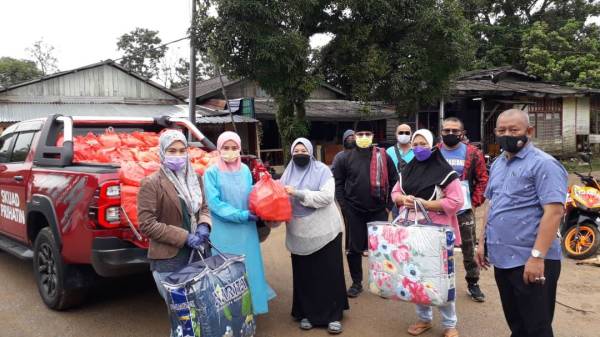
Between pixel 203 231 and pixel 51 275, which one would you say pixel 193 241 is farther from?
pixel 51 275

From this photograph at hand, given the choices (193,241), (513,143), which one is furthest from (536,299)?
(193,241)

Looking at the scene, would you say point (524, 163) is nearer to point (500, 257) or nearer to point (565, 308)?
point (500, 257)

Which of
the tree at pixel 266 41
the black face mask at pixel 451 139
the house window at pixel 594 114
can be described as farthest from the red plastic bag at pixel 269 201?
the house window at pixel 594 114

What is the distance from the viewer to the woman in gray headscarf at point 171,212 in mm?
2836

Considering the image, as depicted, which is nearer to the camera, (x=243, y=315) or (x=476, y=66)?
(x=243, y=315)

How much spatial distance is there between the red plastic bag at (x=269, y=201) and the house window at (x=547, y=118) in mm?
19155

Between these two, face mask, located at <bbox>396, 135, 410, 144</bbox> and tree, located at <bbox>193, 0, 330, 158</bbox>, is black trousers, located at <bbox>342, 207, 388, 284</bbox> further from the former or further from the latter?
tree, located at <bbox>193, 0, 330, 158</bbox>

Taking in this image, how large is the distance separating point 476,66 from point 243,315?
2539 centimetres

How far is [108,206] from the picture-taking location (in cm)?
343

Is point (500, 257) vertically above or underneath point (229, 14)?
underneath

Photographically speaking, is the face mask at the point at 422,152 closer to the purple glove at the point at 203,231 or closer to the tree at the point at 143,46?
the purple glove at the point at 203,231

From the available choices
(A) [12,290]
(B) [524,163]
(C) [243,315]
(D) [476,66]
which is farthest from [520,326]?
(D) [476,66]

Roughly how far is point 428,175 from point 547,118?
773 inches

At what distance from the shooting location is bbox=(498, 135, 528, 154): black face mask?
8.50 feet
